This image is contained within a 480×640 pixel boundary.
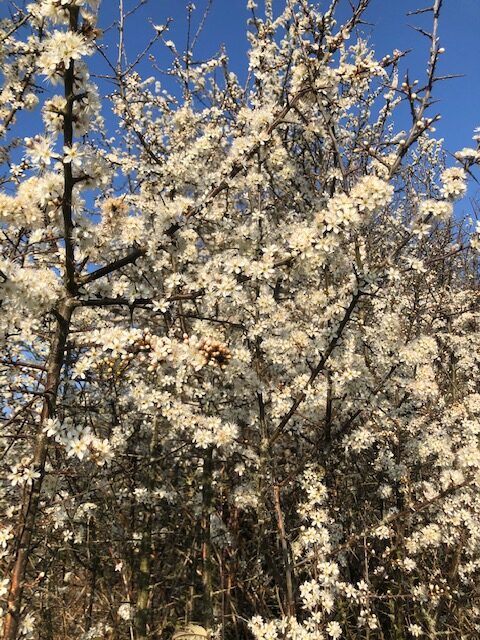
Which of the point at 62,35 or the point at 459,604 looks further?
the point at 459,604

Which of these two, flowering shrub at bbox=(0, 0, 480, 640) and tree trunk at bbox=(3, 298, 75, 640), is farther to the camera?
flowering shrub at bbox=(0, 0, 480, 640)

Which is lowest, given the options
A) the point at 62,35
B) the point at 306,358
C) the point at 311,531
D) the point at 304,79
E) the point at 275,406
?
the point at 311,531

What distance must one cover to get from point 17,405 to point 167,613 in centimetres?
309

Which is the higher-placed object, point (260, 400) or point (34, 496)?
point (260, 400)

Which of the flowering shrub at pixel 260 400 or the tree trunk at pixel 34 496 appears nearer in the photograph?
the tree trunk at pixel 34 496

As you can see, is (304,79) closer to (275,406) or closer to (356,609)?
(275,406)

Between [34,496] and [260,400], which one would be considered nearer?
[34,496]

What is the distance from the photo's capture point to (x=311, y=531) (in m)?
4.78

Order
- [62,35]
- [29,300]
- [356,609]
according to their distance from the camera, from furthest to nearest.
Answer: [356,609]
[29,300]
[62,35]

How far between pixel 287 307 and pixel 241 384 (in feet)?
4.75

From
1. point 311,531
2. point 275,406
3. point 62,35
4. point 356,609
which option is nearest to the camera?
point 62,35

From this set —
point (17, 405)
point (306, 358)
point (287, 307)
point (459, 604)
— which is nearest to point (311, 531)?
point (306, 358)

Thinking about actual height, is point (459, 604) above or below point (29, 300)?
below

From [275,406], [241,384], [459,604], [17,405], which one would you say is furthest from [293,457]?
[17,405]
